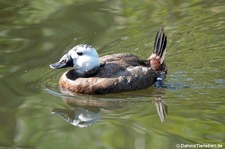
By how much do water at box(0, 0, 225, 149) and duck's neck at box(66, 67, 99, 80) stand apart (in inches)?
12.5

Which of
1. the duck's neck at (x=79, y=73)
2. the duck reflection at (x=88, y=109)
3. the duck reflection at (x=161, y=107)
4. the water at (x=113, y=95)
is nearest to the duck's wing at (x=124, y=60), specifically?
the duck's neck at (x=79, y=73)

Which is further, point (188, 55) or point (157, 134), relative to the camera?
point (188, 55)

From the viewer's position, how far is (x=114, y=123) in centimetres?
828

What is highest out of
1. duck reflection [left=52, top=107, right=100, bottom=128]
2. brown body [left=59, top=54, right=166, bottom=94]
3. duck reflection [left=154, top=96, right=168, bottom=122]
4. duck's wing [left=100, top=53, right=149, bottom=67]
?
duck's wing [left=100, top=53, right=149, bottom=67]

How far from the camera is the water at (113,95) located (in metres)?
7.93

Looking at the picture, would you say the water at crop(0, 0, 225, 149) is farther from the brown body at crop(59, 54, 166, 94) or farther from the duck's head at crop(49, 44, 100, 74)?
the duck's head at crop(49, 44, 100, 74)

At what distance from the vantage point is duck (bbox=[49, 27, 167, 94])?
950 cm

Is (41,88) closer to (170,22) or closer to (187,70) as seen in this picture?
(187,70)

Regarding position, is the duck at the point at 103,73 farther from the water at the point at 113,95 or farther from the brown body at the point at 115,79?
the water at the point at 113,95

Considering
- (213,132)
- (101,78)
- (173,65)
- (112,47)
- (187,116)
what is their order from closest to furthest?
(213,132) < (187,116) < (101,78) < (173,65) < (112,47)

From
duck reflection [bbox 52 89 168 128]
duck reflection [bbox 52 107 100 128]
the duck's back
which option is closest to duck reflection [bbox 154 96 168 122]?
duck reflection [bbox 52 89 168 128]

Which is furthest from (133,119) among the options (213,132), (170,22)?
(170,22)

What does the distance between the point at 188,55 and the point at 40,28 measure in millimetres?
3100

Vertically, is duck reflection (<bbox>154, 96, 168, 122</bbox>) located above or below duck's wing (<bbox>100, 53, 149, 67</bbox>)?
below
